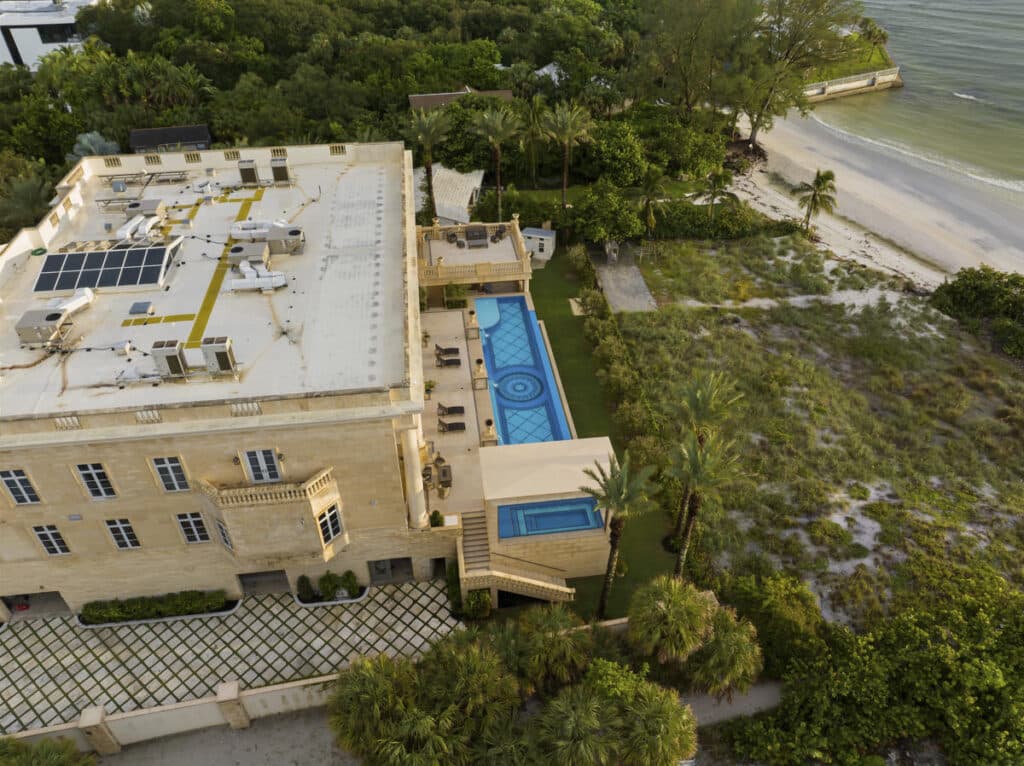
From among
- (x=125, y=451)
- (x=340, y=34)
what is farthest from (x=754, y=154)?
(x=125, y=451)

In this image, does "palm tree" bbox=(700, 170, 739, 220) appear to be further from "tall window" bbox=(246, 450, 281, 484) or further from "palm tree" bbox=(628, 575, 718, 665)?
"tall window" bbox=(246, 450, 281, 484)

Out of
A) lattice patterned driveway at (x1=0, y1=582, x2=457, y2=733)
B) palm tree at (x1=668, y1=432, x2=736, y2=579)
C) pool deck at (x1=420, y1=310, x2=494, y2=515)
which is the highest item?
palm tree at (x1=668, y1=432, x2=736, y2=579)

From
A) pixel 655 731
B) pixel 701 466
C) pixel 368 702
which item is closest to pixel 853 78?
pixel 701 466

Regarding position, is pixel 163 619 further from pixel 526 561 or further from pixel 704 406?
pixel 704 406

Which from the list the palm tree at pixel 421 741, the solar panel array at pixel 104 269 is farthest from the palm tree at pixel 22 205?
the palm tree at pixel 421 741

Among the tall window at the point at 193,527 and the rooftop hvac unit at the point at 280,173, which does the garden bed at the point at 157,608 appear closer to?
the tall window at the point at 193,527

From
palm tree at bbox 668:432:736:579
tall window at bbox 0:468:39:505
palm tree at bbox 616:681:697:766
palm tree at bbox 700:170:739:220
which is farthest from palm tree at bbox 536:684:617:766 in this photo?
palm tree at bbox 700:170:739:220

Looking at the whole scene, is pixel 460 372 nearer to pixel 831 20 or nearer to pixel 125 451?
pixel 125 451
